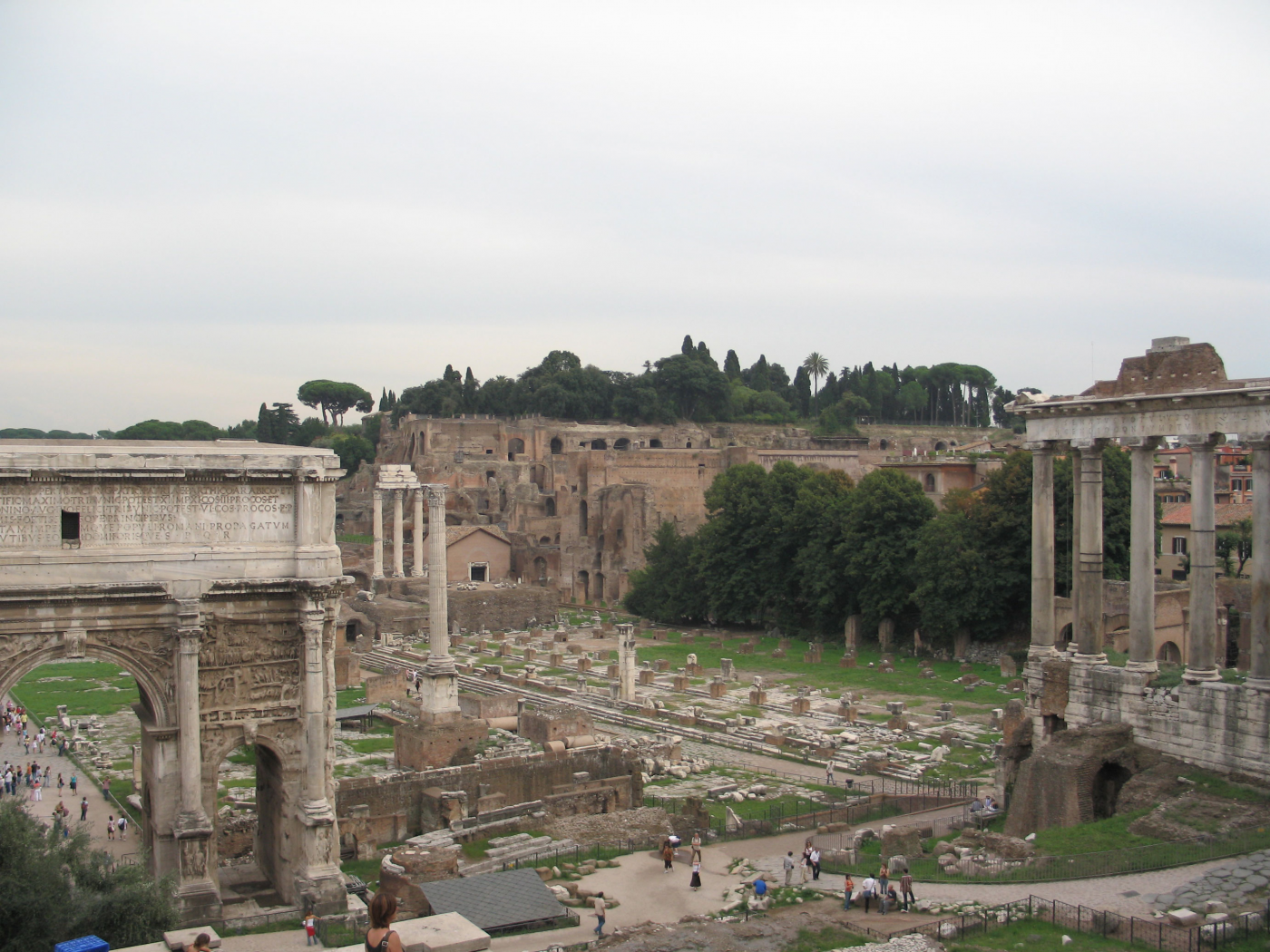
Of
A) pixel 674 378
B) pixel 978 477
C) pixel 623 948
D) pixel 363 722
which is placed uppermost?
pixel 674 378

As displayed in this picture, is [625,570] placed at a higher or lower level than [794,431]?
lower

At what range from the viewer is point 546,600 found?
5566cm

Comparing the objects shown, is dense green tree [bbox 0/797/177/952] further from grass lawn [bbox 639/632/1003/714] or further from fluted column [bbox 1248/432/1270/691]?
grass lawn [bbox 639/632/1003/714]

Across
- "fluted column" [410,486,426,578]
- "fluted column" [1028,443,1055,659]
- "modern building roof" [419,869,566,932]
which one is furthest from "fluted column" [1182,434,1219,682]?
"fluted column" [410,486,426,578]

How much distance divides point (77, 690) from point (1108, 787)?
3107cm

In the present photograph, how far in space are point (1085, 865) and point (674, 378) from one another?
261ft

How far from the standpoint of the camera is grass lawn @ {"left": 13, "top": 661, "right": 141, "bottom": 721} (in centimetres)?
3341

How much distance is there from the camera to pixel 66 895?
12203 millimetres

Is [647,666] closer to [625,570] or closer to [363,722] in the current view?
[363,722]

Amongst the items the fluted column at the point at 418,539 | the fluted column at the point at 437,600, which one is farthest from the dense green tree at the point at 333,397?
the fluted column at the point at 437,600

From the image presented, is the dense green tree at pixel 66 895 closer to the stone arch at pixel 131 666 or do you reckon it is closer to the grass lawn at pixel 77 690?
the stone arch at pixel 131 666

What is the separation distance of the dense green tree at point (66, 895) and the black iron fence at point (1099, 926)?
788 cm

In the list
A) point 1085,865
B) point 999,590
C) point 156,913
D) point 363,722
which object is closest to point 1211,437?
point 1085,865

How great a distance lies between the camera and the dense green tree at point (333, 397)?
374 feet
